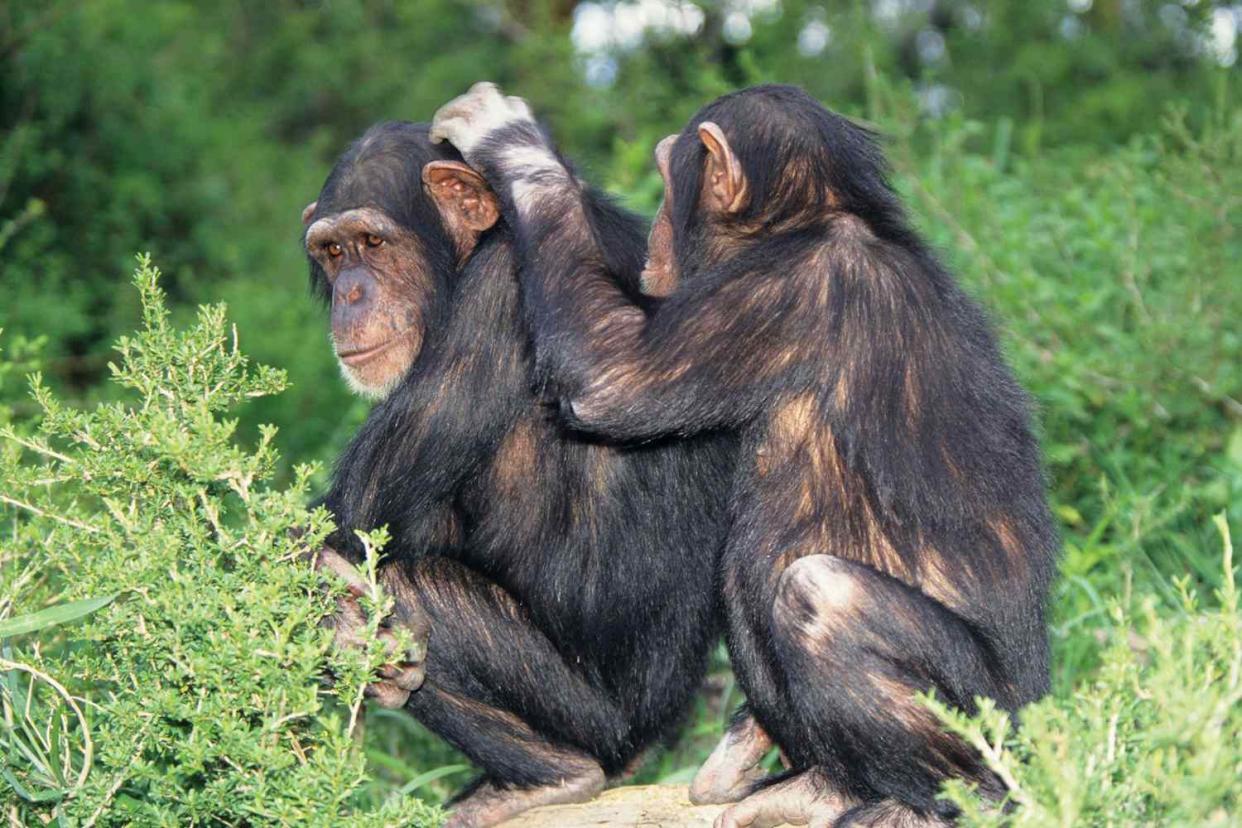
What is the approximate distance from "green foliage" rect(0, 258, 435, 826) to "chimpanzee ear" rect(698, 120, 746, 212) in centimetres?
114

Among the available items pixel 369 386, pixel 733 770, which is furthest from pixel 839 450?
pixel 369 386

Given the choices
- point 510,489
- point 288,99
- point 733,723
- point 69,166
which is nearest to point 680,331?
point 510,489

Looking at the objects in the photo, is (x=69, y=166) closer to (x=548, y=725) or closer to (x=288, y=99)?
(x=288, y=99)

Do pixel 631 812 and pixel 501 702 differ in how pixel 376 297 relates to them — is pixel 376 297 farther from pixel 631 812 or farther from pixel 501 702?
pixel 631 812

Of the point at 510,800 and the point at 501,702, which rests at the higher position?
the point at 501,702

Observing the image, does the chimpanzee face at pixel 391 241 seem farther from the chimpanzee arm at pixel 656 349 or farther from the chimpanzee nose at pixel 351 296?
the chimpanzee arm at pixel 656 349

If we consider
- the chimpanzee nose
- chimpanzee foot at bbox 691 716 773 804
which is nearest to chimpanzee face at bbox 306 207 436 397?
the chimpanzee nose

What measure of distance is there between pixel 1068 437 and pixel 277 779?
4.10 meters

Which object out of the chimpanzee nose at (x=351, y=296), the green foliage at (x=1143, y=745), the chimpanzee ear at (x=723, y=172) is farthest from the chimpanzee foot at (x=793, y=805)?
the chimpanzee nose at (x=351, y=296)

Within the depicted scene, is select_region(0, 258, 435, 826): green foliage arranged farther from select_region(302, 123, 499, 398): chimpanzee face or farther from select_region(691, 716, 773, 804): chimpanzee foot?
select_region(691, 716, 773, 804): chimpanzee foot

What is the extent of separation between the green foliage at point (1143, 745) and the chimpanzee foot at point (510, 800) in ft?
5.28

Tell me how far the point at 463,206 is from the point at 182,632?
5.46ft

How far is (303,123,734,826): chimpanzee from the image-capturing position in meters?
4.11

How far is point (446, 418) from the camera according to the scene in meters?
4.07
